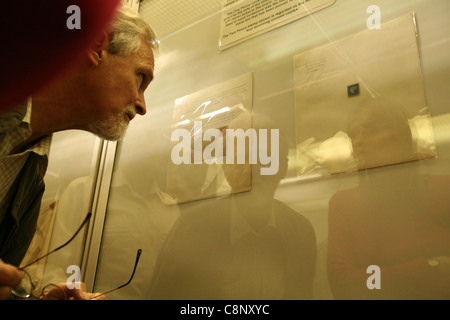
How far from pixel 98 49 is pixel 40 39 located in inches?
7.8

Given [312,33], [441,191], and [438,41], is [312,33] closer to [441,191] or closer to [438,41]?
[438,41]

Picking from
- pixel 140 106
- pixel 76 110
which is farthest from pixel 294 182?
pixel 76 110

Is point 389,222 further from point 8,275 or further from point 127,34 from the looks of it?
point 127,34

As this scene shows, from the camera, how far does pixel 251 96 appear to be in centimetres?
118

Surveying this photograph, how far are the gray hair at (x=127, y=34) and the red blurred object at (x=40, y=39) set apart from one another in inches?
1.3

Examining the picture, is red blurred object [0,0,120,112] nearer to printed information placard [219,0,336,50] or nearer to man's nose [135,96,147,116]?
man's nose [135,96,147,116]

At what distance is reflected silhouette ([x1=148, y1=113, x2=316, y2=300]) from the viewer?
0.93m

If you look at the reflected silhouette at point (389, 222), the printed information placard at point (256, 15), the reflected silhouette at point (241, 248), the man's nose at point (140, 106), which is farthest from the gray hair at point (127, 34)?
the reflected silhouette at point (389, 222)

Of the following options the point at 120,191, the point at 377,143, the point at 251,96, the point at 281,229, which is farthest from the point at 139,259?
the point at 377,143

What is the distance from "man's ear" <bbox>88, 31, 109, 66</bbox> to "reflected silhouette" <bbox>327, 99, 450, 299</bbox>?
2.39ft

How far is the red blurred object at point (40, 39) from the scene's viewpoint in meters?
0.82

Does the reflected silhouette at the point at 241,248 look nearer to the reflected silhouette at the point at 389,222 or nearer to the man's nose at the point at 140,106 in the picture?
the reflected silhouette at the point at 389,222

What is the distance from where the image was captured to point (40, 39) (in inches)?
37.5
